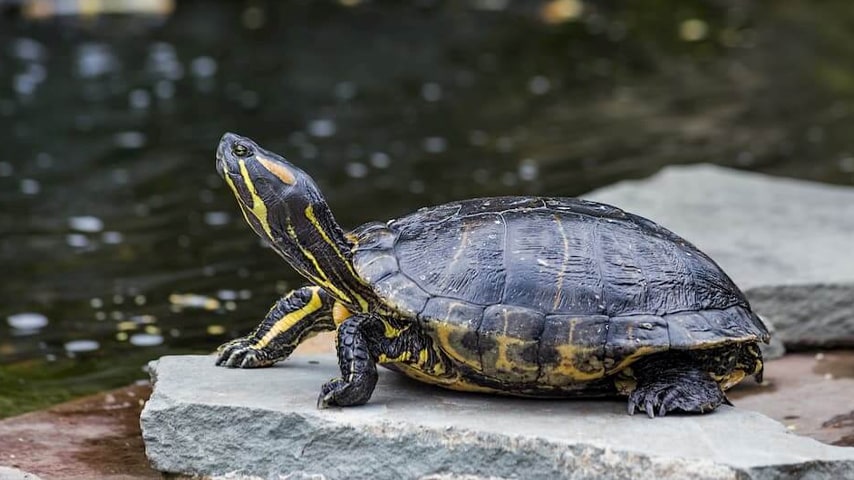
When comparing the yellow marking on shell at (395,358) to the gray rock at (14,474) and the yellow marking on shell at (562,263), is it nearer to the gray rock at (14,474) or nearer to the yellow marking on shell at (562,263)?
the yellow marking on shell at (562,263)

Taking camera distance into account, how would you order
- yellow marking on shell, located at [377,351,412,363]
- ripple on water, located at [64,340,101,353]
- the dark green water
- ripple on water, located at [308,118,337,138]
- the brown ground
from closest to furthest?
yellow marking on shell, located at [377,351,412,363] < the brown ground < ripple on water, located at [64,340,101,353] < the dark green water < ripple on water, located at [308,118,337,138]

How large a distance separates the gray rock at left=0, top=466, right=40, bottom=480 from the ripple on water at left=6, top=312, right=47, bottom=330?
2.55 meters

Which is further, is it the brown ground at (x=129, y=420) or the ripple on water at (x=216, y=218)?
the ripple on water at (x=216, y=218)

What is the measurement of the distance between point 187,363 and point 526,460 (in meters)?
1.47

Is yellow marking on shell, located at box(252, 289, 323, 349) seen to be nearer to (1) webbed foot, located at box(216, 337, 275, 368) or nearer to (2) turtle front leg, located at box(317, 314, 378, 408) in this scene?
(1) webbed foot, located at box(216, 337, 275, 368)

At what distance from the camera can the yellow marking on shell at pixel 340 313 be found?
4.63m

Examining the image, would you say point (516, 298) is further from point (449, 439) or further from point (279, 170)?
point (279, 170)

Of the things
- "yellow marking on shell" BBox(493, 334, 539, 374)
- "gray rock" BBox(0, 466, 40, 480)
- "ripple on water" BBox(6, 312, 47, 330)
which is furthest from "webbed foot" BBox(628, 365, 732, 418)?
"ripple on water" BBox(6, 312, 47, 330)

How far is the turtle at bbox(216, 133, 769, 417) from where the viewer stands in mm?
4215

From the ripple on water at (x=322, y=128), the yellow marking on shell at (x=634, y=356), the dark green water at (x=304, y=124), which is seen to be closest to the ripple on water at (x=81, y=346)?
the dark green water at (x=304, y=124)

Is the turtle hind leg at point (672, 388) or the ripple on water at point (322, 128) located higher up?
the turtle hind leg at point (672, 388)

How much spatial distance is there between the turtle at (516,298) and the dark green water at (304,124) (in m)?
1.99

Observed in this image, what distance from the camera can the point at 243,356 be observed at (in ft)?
15.8

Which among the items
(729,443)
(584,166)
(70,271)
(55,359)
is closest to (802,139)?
(584,166)
